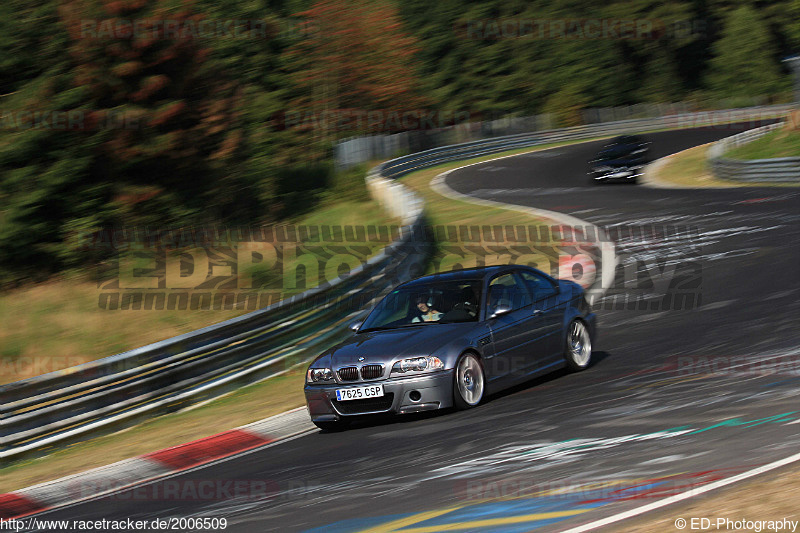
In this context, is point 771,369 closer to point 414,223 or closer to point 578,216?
point 414,223

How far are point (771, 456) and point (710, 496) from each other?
2.78ft

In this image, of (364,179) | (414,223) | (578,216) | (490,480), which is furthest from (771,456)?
(364,179)

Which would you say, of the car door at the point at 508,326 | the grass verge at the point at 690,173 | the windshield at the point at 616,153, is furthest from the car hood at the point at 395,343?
the windshield at the point at 616,153

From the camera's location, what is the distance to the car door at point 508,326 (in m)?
9.39

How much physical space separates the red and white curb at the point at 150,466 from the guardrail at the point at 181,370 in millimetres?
1714

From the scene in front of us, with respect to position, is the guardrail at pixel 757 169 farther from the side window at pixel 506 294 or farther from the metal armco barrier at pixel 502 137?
the side window at pixel 506 294

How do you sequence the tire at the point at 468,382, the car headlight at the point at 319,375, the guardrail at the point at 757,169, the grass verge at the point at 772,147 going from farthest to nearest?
the grass verge at the point at 772,147, the guardrail at the point at 757,169, the car headlight at the point at 319,375, the tire at the point at 468,382

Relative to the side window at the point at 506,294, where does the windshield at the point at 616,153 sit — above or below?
below

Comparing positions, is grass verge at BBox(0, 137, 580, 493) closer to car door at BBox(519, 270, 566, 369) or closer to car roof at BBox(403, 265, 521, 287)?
car roof at BBox(403, 265, 521, 287)

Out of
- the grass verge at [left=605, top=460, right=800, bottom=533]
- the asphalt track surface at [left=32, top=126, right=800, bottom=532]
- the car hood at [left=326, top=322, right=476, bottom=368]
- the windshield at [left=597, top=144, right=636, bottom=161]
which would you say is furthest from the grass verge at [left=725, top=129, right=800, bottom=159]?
the grass verge at [left=605, top=460, right=800, bottom=533]

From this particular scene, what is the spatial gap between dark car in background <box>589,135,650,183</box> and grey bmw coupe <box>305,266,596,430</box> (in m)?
21.9

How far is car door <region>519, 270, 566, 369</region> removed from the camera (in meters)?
9.88

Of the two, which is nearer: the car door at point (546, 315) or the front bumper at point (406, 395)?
the front bumper at point (406, 395)

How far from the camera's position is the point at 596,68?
75.4m
